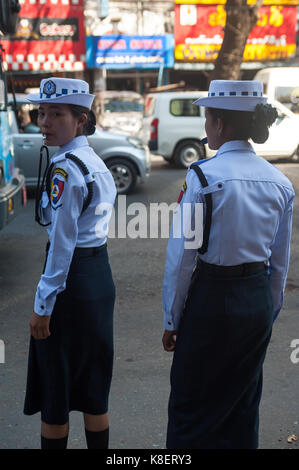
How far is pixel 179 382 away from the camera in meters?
2.22

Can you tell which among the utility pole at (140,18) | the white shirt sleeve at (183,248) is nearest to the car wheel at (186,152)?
the utility pole at (140,18)

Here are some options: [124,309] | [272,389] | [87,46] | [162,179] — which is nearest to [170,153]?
[162,179]

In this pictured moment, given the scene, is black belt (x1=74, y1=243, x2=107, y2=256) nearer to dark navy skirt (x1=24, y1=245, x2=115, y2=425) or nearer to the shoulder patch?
dark navy skirt (x1=24, y1=245, x2=115, y2=425)

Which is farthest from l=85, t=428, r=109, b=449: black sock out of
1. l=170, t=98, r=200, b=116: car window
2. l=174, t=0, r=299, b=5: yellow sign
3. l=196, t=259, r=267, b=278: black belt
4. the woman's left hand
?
l=174, t=0, r=299, b=5: yellow sign

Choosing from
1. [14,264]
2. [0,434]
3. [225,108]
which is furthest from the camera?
[14,264]

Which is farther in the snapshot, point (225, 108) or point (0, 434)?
point (0, 434)

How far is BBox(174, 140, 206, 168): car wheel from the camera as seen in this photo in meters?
14.2

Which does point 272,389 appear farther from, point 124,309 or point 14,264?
point 14,264

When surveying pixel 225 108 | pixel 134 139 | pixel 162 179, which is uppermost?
pixel 225 108

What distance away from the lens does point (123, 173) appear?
10.2 meters

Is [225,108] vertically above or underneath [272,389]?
above

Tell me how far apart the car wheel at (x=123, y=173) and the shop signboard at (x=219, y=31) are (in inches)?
493

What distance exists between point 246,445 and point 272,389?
55.2 inches

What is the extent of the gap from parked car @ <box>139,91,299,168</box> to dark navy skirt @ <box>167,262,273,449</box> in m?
11.9
